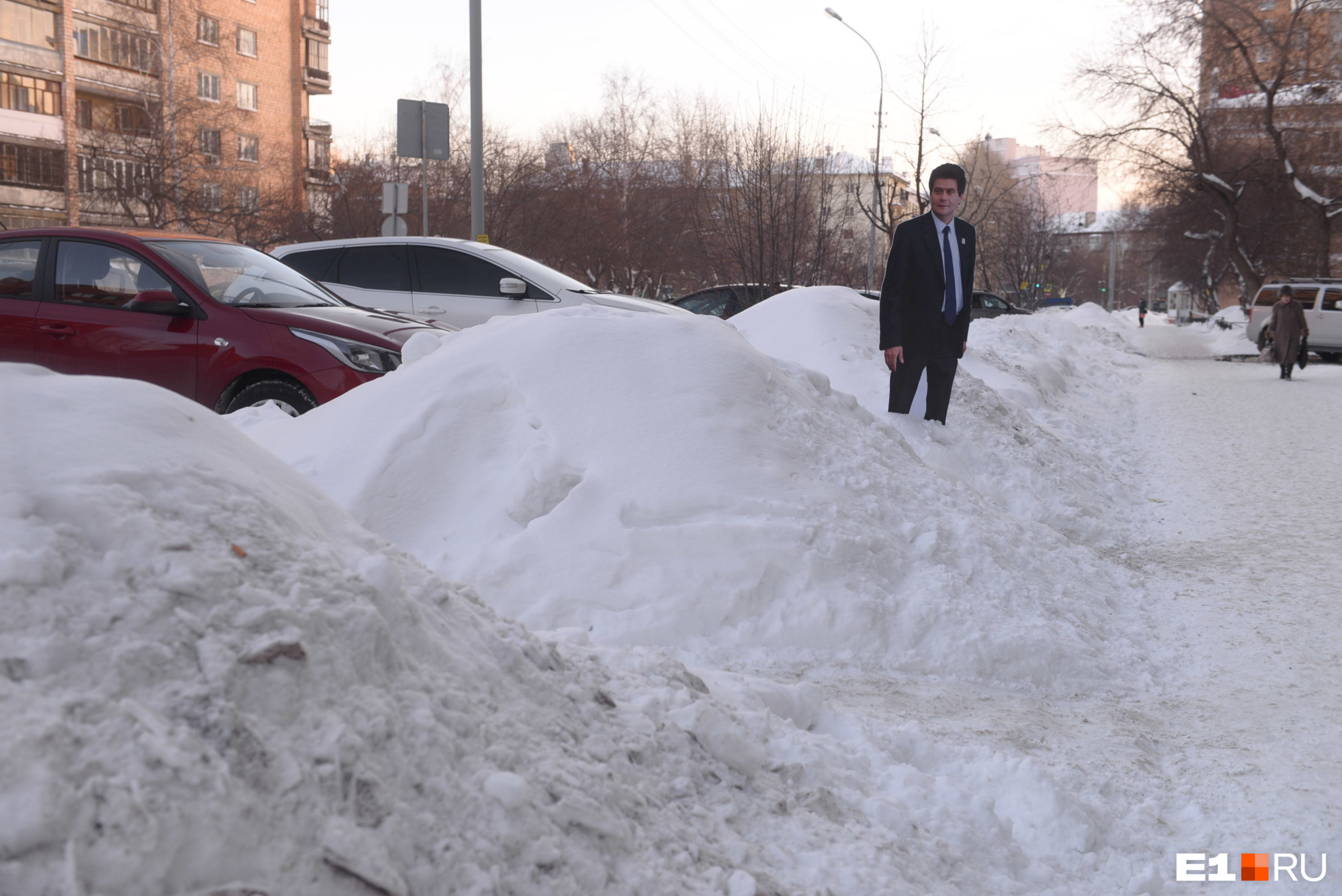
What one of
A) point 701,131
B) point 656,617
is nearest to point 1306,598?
point 656,617

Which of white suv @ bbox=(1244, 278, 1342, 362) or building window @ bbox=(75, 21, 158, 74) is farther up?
building window @ bbox=(75, 21, 158, 74)

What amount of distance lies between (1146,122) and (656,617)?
3222 centimetres

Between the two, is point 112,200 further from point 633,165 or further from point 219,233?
point 633,165

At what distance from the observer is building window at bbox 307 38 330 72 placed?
57.4 meters

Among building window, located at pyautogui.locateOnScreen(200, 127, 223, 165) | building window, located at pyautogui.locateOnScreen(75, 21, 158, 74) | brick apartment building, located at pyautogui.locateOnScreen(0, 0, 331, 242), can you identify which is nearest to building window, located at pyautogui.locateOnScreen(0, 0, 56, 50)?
brick apartment building, located at pyautogui.locateOnScreen(0, 0, 331, 242)

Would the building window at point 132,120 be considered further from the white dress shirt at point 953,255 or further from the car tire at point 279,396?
the white dress shirt at point 953,255

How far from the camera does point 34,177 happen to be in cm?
4022

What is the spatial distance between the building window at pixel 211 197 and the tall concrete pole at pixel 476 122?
1869 centimetres

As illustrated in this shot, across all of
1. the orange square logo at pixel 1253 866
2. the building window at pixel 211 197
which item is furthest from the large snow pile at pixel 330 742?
the building window at pixel 211 197

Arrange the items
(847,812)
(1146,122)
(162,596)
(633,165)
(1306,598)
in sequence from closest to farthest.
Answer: (162,596) → (847,812) → (1306,598) → (1146,122) → (633,165)

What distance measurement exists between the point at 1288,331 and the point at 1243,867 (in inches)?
783

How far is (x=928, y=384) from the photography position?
7.42 m

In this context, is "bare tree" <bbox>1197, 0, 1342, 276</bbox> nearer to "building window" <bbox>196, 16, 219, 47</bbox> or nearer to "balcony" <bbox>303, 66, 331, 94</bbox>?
"building window" <bbox>196, 16, 219, 47</bbox>

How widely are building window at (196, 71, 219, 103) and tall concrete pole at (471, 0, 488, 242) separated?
38829 mm
